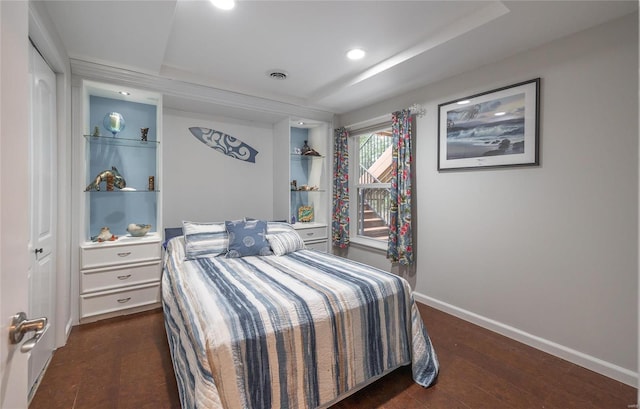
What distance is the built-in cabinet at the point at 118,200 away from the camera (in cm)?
268

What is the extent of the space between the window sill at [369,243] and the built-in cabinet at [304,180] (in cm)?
41

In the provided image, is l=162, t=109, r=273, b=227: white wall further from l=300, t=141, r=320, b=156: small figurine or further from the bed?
the bed

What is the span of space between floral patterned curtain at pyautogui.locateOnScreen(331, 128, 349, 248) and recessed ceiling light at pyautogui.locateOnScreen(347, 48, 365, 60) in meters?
1.45

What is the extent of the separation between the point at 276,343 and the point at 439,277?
7.16 ft

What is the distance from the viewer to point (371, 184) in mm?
3975

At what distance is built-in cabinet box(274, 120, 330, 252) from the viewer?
3949 millimetres

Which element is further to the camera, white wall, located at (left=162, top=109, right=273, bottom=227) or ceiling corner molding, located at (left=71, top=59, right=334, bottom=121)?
white wall, located at (left=162, top=109, right=273, bottom=227)

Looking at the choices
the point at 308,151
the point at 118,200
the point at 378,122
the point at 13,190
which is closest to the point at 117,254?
the point at 118,200

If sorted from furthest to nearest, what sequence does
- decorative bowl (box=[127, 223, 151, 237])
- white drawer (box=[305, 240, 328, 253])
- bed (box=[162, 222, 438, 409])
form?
white drawer (box=[305, 240, 328, 253]) → decorative bowl (box=[127, 223, 151, 237]) → bed (box=[162, 222, 438, 409])

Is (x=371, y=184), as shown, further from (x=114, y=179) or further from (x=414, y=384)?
(x=114, y=179)

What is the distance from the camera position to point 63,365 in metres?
2.05

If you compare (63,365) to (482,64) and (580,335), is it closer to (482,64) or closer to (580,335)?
(580,335)

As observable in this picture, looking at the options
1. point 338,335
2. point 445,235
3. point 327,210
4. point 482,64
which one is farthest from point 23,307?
point 327,210

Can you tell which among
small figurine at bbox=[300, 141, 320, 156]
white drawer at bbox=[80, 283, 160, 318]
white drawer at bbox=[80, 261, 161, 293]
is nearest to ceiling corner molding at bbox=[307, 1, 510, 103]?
small figurine at bbox=[300, 141, 320, 156]
